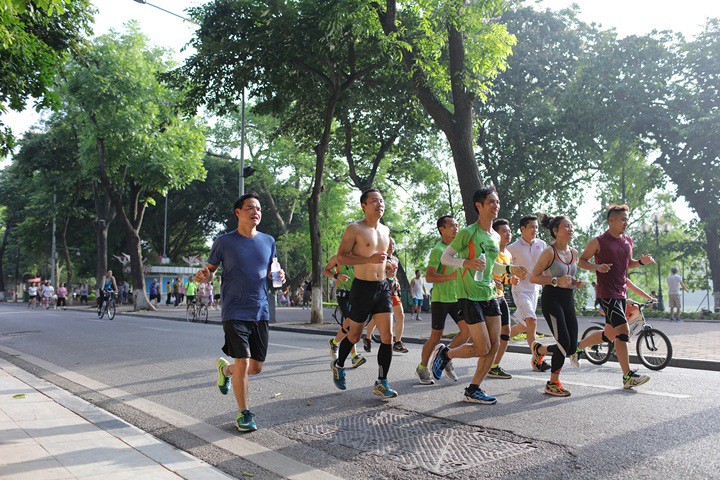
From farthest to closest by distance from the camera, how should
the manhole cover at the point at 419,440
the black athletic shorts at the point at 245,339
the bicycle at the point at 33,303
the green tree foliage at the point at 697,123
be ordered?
the bicycle at the point at 33,303 < the green tree foliage at the point at 697,123 < the black athletic shorts at the point at 245,339 < the manhole cover at the point at 419,440

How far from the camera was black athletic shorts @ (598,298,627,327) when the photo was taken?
6965 mm

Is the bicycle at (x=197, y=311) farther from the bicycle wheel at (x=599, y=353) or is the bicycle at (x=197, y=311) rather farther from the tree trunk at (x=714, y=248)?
the tree trunk at (x=714, y=248)

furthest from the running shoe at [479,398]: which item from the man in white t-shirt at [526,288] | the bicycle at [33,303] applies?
the bicycle at [33,303]

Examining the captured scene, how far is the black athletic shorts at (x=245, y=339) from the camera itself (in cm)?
516

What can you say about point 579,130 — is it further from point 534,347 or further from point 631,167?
point 534,347

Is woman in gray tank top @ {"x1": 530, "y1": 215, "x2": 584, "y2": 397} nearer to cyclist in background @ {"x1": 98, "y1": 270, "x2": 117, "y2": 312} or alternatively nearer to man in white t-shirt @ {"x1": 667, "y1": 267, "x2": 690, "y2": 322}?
man in white t-shirt @ {"x1": 667, "y1": 267, "x2": 690, "y2": 322}

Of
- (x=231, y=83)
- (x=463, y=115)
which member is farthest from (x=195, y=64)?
(x=463, y=115)

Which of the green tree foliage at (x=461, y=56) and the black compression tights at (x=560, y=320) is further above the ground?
the green tree foliage at (x=461, y=56)

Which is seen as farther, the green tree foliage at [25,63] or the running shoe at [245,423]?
the green tree foliage at [25,63]

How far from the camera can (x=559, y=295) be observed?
6.61 meters

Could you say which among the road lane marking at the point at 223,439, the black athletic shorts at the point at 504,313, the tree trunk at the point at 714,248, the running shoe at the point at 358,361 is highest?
the tree trunk at the point at 714,248

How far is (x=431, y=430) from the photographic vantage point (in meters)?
5.15

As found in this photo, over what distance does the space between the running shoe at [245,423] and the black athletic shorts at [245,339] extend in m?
0.44

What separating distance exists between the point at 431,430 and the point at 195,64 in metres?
15.8
